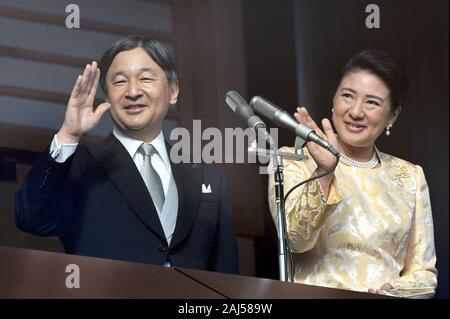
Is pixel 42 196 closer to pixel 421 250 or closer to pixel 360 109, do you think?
pixel 360 109

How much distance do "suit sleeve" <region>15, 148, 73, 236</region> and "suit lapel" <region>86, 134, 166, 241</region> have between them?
140mm

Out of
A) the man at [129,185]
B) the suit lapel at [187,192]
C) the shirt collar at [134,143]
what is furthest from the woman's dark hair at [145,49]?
the suit lapel at [187,192]

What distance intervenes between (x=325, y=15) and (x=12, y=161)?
129cm

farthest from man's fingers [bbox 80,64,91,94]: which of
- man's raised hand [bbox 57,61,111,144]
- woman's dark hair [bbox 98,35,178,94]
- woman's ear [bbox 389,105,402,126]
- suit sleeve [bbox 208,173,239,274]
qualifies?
woman's ear [bbox 389,105,402,126]

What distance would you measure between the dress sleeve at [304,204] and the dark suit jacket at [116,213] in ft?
0.78

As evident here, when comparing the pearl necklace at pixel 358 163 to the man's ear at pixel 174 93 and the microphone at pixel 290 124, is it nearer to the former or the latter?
the microphone at pixel 290 124

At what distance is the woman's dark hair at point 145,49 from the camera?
3.58 metres

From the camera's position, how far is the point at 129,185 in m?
3.54

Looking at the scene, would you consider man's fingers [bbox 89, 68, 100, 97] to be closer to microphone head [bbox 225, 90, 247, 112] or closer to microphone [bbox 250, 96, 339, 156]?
microphone head [bbox 225, 90, 247, 112]

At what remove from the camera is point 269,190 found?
3590mm

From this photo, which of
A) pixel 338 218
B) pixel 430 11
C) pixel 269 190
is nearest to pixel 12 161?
pixel 269 190

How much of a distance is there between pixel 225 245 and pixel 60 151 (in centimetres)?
63
